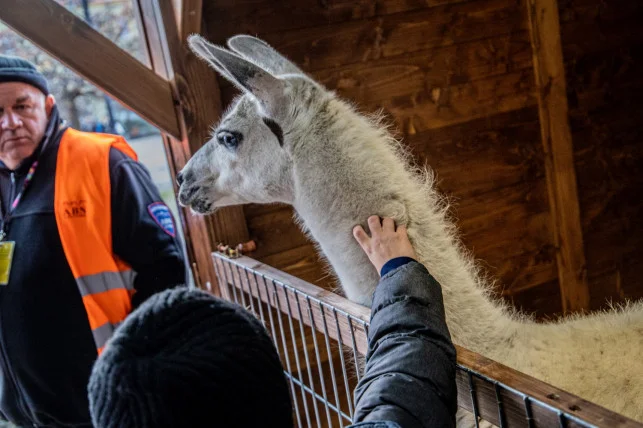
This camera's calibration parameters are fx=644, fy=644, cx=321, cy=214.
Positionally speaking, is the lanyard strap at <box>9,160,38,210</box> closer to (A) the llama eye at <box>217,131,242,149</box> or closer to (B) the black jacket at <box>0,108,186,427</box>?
(B) the black jacket at <box>0,108,186,427</box>

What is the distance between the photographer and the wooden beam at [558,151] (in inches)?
136

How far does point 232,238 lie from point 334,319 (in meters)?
1.23

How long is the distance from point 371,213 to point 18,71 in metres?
1.48

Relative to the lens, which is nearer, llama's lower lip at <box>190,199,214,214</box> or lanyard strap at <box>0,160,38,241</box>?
llama's lower lip at <box>190,199,214,214</box>

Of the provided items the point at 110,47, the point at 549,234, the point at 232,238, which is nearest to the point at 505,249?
the point at 549,234

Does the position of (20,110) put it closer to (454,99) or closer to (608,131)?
(454,99)

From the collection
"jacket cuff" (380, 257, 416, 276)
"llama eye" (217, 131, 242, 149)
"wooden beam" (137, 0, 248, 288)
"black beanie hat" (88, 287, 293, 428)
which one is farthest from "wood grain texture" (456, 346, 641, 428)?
"wooden beam" (137, 0, 248, 288)

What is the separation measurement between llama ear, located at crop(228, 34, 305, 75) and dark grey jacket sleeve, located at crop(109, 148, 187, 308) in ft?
2.17

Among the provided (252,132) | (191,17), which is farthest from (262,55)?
(191,17)

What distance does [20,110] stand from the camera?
2420 millimetres

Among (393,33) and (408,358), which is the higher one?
(393,33)

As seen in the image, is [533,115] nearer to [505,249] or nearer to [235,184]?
[505,249]

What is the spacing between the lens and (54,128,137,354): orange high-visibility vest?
2.35 m

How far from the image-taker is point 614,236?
155 inches
